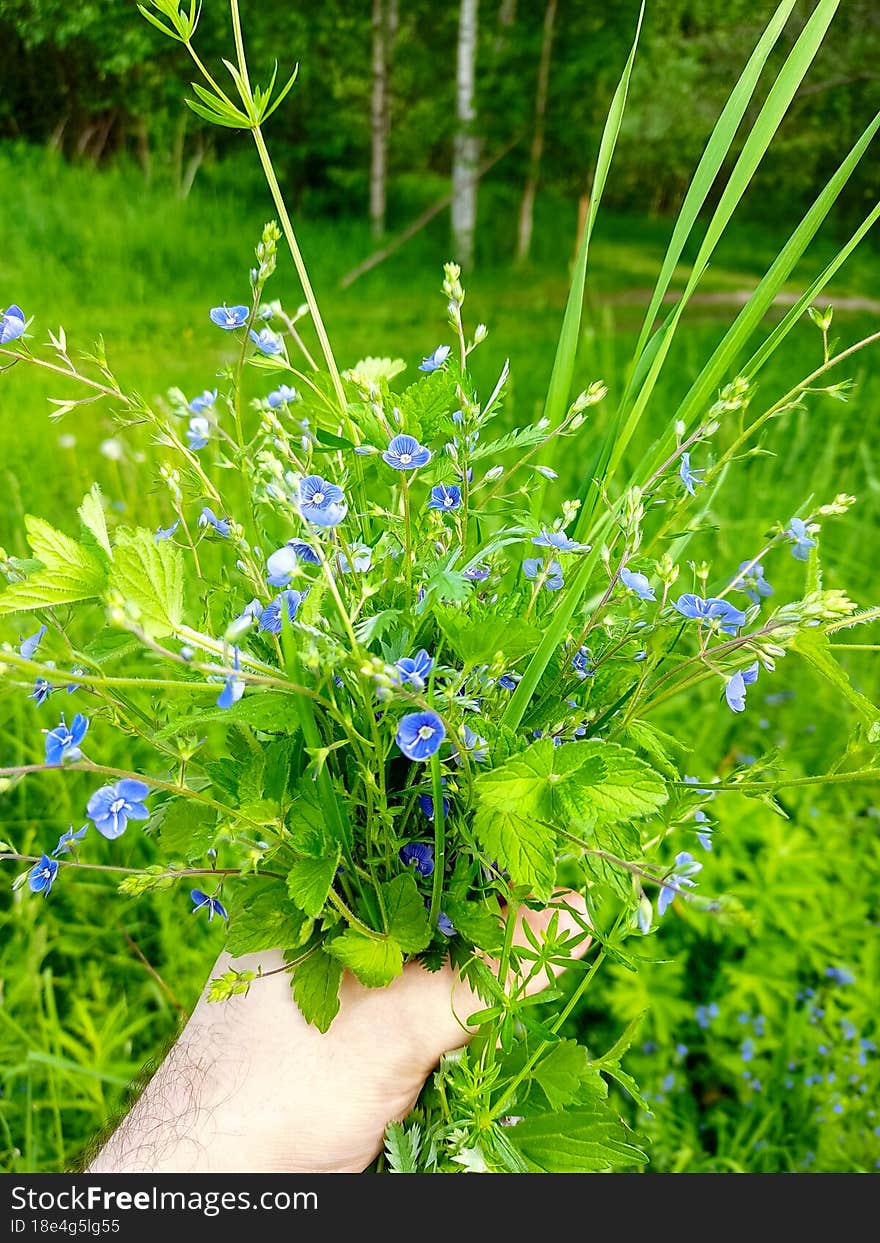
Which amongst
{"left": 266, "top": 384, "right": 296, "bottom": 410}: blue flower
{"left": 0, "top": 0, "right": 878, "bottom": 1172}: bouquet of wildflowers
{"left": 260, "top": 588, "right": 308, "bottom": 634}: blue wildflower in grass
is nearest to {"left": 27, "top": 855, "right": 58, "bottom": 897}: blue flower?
{"left": 0, "top": 0, "right": 878, "bottom": 1172}: bouquet of wildflowers

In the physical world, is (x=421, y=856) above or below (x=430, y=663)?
below

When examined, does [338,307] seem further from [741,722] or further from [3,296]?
[741,722]

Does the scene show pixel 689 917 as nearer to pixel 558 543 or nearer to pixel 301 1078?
pixel 301 1078

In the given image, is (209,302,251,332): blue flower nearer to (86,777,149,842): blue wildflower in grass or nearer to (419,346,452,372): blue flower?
(419,346,452,372): blue flower

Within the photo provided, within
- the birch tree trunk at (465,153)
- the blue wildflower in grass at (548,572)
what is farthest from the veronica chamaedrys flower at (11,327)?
the birch tree trunk at (465,153)

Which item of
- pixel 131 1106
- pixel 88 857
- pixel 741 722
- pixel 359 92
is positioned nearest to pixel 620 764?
pixel 131 1106

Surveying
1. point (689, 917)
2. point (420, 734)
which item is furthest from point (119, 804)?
point (689, 917)

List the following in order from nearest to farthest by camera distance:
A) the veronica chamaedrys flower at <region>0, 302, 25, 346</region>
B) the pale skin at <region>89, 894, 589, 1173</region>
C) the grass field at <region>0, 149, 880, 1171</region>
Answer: the veronica chamaedrys flower at <region>0, 302, 25, 346</region> < the pale skin at <region>89, 894, 589, 1173</region> < the grass field at <region>0, 149, 880, 1171</region>

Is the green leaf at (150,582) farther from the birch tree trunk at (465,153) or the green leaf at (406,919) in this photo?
the birch tree trunk at (465,153)

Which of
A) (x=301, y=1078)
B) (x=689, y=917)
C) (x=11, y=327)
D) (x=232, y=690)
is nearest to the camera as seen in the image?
(x=232, y=690)
